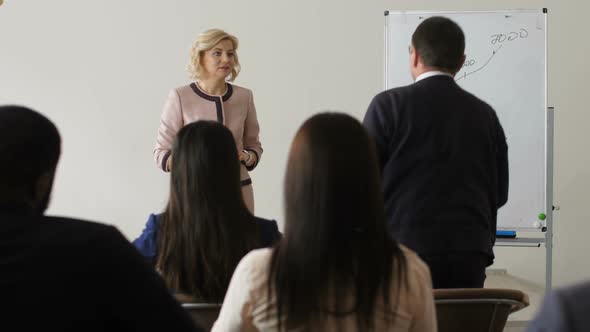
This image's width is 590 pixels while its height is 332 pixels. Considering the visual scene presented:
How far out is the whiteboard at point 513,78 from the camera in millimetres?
4266

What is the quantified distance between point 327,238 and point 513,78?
312 cm

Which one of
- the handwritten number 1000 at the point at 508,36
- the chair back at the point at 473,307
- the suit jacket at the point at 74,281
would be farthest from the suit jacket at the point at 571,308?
the handwritten number 1000 at the point at 508,36

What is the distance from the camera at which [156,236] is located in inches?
86.5

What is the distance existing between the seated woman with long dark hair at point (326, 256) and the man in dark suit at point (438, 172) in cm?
92

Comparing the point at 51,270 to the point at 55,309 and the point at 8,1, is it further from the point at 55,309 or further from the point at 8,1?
the point at 8,1

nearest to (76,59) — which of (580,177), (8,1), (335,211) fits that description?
(8,1)

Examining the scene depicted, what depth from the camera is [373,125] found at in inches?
97.7

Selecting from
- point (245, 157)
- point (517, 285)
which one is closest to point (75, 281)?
point (245, 157)

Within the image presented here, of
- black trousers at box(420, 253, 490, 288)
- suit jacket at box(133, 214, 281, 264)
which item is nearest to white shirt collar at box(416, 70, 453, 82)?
black trousers at box(420, 253, 490, 288)

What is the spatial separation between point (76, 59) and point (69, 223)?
4.42 m

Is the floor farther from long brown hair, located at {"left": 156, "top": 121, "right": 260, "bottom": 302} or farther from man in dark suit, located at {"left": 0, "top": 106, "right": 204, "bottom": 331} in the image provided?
man in dark suit, located at {"left": 0, "top": 106, "right": 204, "bottom": 331}

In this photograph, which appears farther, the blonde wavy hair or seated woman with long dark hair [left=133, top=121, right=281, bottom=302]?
the blonde wavy hair

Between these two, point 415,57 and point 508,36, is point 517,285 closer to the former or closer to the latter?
point 508,36

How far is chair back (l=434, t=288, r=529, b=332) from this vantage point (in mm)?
1918
